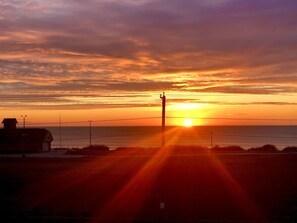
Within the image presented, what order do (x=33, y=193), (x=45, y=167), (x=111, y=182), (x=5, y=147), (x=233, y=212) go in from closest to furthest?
1. (x=233, y=212)
2. (x=33, y=193)
3. (x=111, y=182)
4. (x=45, y=167)
5. (x=5, y=147)

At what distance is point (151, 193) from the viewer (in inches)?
1001

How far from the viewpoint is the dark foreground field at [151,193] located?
20109mm

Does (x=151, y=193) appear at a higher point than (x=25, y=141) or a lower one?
lower

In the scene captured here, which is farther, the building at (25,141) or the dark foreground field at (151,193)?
the building at (25,141)

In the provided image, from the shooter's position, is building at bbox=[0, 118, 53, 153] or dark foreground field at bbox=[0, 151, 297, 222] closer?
dark foreground field at bbox=[0, 151, 297, 222]

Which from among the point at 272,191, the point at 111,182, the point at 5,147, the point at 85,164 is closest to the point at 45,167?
the point at 85,164

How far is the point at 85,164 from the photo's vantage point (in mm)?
38406

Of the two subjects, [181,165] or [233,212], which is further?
[181,165]

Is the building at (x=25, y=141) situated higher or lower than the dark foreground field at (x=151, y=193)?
higher

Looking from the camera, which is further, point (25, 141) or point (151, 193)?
point (25, 141)

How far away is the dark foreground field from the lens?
66.0ft

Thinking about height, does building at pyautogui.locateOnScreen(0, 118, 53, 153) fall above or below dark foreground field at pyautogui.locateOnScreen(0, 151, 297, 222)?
above

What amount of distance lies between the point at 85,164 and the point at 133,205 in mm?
16310

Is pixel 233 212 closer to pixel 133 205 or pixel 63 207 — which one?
pixel 133 205
